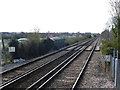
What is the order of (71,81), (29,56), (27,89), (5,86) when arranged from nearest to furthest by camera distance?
1. (27,89)
2. (5,86)
3. (71,81)
4. (29,56)

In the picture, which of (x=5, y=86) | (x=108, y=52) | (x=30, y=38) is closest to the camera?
(x=5, y=86)

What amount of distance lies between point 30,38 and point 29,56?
12.7 feet

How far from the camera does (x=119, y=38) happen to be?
12516mm

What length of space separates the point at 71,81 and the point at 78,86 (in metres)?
1.36

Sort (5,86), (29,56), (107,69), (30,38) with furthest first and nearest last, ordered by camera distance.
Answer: (30,38)
(29,56)
(107,69)
(5,86)

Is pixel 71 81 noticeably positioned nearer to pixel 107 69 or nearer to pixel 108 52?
pixel 107 69

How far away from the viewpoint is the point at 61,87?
10773 millimetres

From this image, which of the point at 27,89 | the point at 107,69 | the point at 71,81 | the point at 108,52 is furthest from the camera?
the point at 108,52

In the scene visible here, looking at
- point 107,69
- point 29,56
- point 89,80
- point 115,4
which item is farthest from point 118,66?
point 29,56

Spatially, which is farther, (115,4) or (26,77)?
(115,4)

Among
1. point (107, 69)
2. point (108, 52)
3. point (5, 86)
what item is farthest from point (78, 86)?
point (108, 52)

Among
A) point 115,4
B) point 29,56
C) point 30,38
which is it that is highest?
point 115,4

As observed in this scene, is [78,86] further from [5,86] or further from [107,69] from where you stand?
[107,69]

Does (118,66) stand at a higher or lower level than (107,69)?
higher
